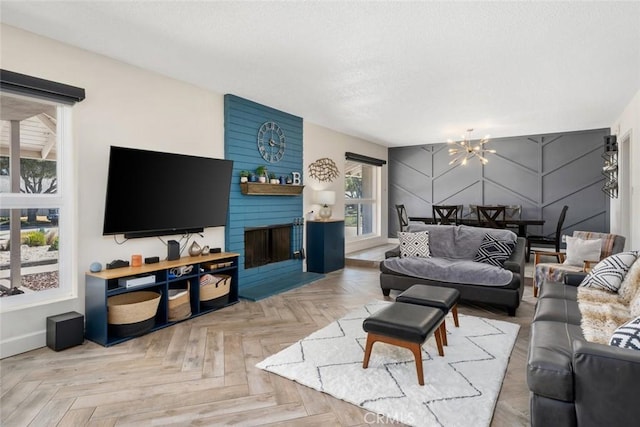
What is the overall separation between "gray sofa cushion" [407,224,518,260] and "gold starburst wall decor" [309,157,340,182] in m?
2.14

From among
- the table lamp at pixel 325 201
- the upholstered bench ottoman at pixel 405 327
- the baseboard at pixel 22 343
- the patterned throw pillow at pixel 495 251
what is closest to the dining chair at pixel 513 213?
the patterned throw pillow at pixel 495 251

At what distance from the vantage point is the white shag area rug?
2.02 metres

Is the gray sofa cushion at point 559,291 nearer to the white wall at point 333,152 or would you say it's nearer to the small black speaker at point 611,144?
the small black speaker at point 611,144

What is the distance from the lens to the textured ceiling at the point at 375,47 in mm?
2459

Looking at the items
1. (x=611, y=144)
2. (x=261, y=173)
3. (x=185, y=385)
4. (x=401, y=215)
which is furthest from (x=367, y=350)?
(x=611, y=144)

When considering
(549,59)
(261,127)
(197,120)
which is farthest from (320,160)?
(549,59)

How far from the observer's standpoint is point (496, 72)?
3598 millimetres

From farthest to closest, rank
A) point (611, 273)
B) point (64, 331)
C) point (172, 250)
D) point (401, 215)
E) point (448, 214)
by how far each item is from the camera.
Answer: point (401, 215) < point (448, 214) < point (172, 250) < point (611, 273) < point (64, 331)

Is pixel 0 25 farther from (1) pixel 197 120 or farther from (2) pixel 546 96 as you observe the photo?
(2) pixel 546 96

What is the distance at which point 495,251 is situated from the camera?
4.12 meters

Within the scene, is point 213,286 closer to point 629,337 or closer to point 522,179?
point 629,337

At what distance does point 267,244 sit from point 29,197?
9.17 feet

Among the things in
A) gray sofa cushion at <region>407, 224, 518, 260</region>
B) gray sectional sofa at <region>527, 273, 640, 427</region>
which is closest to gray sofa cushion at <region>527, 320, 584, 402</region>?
gray sectional sofa at <region>527, 273, 640, 427</region>

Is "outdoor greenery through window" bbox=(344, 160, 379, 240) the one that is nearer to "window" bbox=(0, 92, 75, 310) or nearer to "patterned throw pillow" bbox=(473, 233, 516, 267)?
"patterned throw pillow" bbox=(473, 233, 516, 267)
